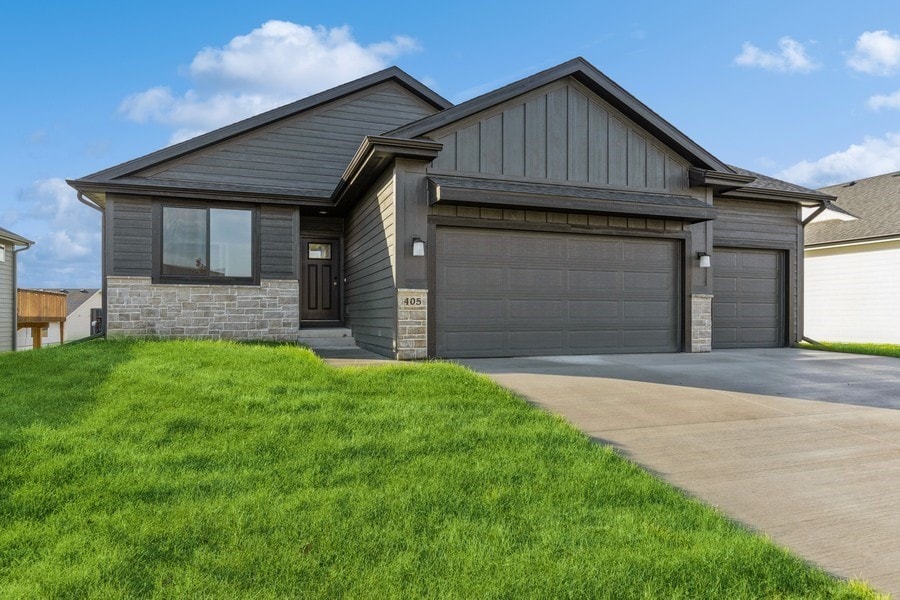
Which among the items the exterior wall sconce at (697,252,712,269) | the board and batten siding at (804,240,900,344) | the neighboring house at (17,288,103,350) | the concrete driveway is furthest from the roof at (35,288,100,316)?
the board and batten siding at (804,240,900,344)

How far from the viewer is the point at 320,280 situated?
1252 cm

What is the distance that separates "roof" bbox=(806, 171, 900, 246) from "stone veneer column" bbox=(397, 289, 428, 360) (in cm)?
1368

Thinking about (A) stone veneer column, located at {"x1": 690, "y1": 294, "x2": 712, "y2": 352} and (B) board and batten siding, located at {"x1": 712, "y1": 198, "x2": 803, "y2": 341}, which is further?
(B) board and batten siding, located at {"x1": 712, "y1": 198, "x2": 803, "y2": 341}

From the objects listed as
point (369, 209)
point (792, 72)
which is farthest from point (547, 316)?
point (792, 72)

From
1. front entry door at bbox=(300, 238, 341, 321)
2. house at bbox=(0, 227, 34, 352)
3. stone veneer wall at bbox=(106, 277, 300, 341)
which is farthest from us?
house at bbox=(0, 227, 34, 352)

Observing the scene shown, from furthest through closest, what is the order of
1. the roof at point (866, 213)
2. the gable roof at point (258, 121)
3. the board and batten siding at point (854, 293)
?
the roof at point (866, 213), the board and batten siding at point (854, 293), the gable roof at point (258, 121)

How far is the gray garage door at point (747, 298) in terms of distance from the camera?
36.7ft

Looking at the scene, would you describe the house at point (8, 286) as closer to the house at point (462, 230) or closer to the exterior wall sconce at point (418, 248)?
the house at point (462, 230)

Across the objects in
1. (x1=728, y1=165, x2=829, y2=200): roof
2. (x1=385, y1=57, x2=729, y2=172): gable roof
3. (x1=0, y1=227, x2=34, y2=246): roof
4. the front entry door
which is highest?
(x1=385, y1=57, x2=729, y2=172): gable roof

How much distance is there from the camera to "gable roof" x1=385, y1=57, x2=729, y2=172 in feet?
27.1

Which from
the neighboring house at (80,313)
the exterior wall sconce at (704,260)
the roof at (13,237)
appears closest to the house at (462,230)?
the exterior wall sconce at (704,260)

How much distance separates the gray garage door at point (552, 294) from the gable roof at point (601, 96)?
1.63 m

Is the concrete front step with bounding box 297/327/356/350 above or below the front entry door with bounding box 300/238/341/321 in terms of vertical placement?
below

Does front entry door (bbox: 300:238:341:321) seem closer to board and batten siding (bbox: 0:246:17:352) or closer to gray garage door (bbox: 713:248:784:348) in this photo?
gray garage door (bbox: 713:248:784:348)
